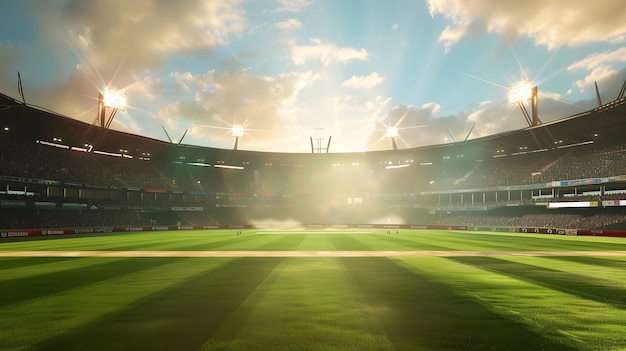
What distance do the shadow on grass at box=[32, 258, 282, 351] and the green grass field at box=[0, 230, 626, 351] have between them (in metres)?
0.02

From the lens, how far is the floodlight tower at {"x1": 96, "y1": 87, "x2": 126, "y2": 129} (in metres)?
45.6

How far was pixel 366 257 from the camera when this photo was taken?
16188mm

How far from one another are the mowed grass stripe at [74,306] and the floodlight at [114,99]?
142 ft

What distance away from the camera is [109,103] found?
47.1 meters

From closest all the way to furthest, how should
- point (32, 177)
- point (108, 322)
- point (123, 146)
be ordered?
point (108, 322) < point (32, 177) < point (123, 146)

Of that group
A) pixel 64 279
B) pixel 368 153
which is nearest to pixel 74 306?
pixel 64 279

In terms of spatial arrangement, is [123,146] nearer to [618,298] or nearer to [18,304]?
[18,304]

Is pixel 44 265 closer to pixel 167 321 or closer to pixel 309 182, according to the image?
pixel 167 321

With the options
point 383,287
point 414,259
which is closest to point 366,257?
point 414,259

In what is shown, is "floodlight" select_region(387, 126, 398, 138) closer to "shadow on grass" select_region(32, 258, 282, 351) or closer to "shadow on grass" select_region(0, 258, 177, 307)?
"shadow on grass" select_region(0, 258, 177, 307)

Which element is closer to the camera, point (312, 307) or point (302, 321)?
point (302, 321)

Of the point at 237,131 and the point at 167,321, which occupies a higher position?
the point at 237,131

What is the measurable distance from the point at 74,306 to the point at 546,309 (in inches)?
380

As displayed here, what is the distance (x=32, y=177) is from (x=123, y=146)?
519 inches
